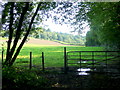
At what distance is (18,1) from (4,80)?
1.77m

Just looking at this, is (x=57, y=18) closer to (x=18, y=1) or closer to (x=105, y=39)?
(x=18, y=1)

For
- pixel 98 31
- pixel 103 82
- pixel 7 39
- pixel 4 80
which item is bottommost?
pixel 103 82

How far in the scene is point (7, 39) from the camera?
2.76 metres

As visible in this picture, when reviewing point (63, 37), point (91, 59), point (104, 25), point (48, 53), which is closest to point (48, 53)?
point (48, 53)

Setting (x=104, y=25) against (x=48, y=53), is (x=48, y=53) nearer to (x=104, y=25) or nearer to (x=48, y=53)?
(x=48, y=53)

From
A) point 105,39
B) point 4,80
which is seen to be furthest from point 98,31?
point 4,80

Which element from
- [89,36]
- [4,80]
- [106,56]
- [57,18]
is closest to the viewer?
[4,80]

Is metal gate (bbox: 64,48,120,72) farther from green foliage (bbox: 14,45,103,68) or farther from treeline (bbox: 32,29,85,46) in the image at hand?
treeline (bbox: 32,29,85,46)

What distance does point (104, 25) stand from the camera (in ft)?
11.2

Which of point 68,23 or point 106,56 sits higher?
point 68,23

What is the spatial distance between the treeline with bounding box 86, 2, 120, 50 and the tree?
123 cm

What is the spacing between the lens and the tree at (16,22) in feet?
8.80

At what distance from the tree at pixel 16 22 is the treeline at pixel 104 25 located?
1225 millimetres

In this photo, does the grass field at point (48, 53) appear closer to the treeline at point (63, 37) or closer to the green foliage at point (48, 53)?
the green foliage at point (48, 53)
